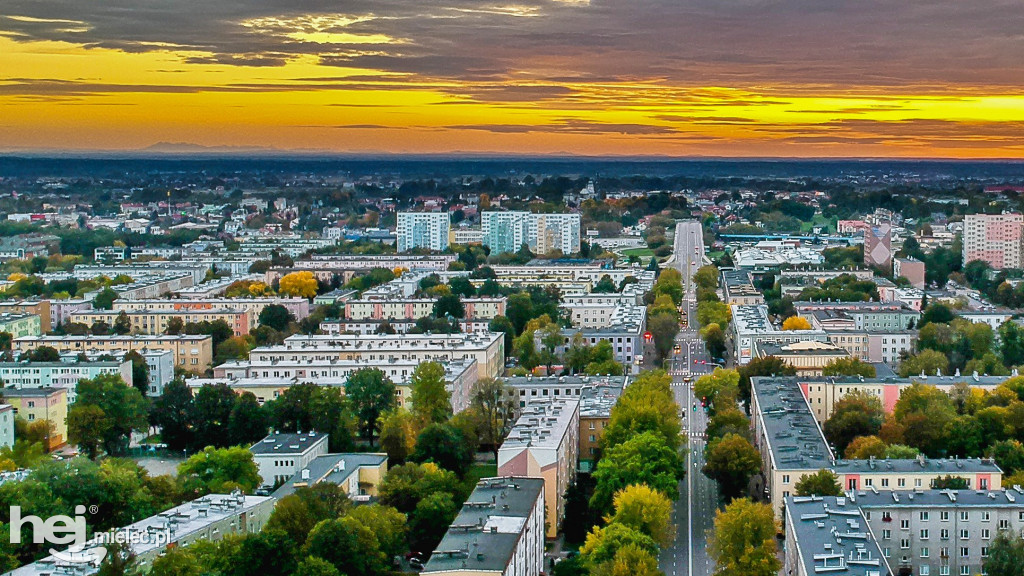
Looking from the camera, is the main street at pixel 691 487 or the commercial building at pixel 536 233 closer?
the main street at pixel 691 487

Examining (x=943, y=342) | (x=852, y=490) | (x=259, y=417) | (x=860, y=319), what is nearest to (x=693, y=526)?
(x=852, y=490)

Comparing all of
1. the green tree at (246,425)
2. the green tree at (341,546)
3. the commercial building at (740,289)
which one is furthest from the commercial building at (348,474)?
the commercial building at (740,289)

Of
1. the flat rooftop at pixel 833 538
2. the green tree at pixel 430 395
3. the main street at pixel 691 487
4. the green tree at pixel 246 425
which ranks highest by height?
the flat rooftop at pixel 833 538

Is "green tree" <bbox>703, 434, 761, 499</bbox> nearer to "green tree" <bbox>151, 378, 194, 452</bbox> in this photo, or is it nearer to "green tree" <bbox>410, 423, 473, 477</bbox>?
"green tree" <bbox>410, 423, 473, 477</bbox>

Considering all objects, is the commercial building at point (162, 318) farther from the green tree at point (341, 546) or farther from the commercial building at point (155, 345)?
the green tree at point (341, 546)

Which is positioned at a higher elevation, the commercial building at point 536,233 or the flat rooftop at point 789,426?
the flat rooftop at point 789,426

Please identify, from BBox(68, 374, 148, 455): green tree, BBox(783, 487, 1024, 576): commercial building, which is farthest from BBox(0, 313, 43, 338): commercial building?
BBox(783, 487, 1024, 576): commercial building
